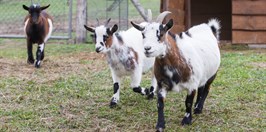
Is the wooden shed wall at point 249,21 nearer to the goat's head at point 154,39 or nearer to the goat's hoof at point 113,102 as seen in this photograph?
the goat's hoof at point 113,102

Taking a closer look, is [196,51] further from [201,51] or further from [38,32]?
[38,32]

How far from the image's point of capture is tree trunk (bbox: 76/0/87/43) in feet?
44.5

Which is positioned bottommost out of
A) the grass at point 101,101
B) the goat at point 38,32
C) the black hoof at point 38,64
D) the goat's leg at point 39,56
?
the grass at point 101,101

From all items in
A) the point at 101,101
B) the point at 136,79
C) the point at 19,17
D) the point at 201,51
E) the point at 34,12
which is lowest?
the point at 101,101

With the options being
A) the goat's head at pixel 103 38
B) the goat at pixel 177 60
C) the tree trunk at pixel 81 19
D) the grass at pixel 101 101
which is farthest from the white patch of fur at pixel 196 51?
the tree trunk at pixel 81 19

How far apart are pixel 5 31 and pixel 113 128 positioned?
11.1 metres

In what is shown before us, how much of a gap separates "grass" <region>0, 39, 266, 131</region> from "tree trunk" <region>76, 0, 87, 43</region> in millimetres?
3677

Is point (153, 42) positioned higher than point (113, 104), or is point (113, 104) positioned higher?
point (153, 42)

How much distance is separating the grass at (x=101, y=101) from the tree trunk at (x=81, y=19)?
3.68 metres

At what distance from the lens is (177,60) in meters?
5.39

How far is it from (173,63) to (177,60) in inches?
2.3

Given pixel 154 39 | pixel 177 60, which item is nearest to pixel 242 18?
pixel 177 60

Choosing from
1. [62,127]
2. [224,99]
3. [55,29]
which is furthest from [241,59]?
[55,29]

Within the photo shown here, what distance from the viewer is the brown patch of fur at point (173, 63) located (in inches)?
211
